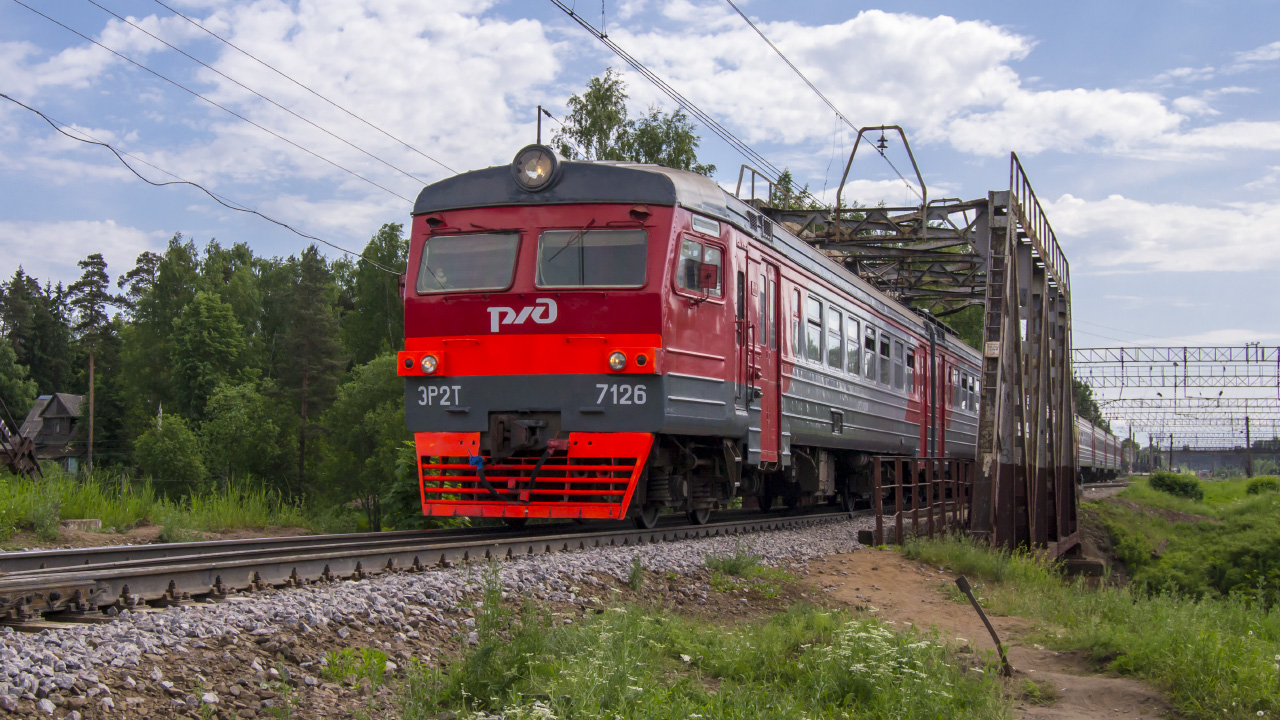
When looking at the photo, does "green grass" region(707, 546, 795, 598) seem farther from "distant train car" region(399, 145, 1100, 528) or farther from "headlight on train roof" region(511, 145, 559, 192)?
"headlight on train roof" region(511, 145, 559, 192)

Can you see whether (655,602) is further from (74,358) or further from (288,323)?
(74,358)

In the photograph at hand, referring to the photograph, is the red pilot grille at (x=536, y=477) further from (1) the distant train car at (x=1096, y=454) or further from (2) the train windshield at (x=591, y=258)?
(1) the distant train car at (x=1096, y=454)

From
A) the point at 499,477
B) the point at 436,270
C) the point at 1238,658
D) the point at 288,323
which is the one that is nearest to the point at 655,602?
the point at 499,477

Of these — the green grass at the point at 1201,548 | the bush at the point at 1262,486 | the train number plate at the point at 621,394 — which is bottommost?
the green grass at the point at 1201,548

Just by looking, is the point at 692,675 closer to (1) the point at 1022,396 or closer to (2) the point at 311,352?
(1) the point at 1022,396

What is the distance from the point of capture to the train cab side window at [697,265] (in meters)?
9.79

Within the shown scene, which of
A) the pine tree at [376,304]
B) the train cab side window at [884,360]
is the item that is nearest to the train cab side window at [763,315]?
the train cab side window at [884,360]

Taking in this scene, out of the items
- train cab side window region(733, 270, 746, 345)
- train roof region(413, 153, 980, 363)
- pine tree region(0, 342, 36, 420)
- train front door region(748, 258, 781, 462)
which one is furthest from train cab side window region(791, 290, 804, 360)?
pine tree region(0, 342, 36, 420)

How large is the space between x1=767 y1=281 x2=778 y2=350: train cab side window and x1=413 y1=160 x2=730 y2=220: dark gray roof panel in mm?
1543

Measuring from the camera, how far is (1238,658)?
6.14 m

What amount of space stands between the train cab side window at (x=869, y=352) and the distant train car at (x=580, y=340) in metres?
4.88

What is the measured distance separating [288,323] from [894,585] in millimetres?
61664

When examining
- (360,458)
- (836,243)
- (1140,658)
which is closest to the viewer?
(1140,658)

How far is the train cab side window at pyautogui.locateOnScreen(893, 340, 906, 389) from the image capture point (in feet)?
57.2
